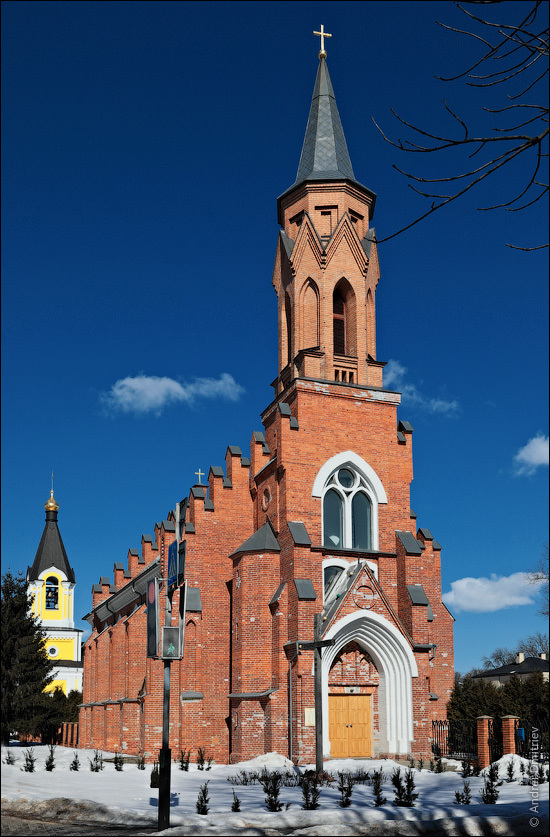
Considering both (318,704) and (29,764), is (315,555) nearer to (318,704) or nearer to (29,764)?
(318,704)

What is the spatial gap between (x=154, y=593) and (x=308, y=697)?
10.9 m

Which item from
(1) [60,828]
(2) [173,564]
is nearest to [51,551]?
(2) [173,564]

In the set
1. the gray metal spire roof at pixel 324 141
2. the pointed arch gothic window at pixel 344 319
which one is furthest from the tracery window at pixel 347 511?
the gray metal spire roof at pixel 324 141

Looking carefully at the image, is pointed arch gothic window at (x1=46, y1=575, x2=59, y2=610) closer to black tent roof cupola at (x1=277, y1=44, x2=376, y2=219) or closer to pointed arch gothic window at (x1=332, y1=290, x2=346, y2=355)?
pointed arch gothic window at (x1=332, y1=290, x2=346, y2=355)

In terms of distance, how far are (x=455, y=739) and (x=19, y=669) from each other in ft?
51.0

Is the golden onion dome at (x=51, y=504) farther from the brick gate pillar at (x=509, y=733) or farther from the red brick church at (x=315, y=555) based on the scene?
the brick gate pillar at (x=509, y=733)

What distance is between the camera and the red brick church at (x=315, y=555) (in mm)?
26703

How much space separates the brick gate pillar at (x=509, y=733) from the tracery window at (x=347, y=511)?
813 cm

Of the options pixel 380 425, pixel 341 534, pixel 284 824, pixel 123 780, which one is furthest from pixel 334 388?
pixel 284 824

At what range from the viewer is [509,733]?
2211 cm

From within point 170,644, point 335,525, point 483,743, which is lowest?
point 483,743

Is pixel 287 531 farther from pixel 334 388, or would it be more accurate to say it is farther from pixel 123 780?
pixel 123 780

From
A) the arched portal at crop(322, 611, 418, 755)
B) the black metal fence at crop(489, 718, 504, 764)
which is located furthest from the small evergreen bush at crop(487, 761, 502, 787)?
the arched portal at crop(322, 611, 418, 755)

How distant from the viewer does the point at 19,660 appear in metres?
31.8
